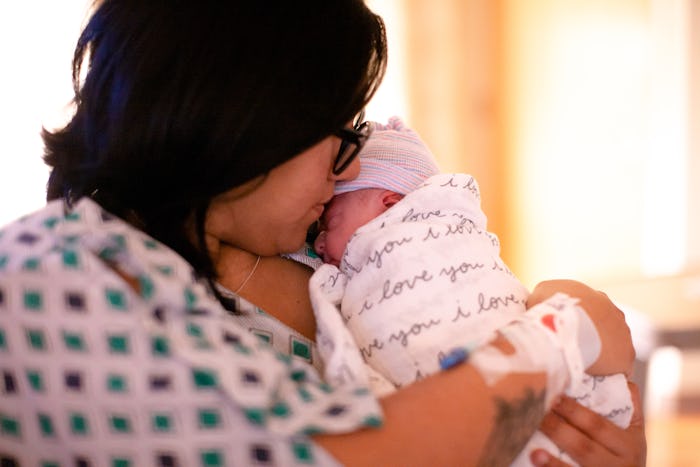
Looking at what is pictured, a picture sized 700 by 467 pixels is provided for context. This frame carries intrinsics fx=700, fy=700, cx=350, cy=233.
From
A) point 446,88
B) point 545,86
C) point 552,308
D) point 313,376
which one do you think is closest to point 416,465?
point 313,376

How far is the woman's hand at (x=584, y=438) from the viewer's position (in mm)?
927

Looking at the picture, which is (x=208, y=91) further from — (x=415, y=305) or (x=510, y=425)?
(x=510, y=425)

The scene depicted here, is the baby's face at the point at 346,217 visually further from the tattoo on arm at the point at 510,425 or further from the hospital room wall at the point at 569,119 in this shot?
the hospital room wall at the point at 569,119

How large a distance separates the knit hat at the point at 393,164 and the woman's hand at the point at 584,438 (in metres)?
0.42

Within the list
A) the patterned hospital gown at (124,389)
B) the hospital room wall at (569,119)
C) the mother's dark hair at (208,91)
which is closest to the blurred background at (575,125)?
the hospital room wall at (569,119)

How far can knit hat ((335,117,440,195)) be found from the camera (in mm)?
1133

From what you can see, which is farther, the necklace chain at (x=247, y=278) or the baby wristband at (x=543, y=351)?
the necklace chain at (x=247, y=278)

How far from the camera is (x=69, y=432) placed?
0.73m

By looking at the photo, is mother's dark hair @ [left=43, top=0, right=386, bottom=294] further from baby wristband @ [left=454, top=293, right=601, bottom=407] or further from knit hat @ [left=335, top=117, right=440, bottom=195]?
baby wristband @ [left=454, top=293, right=601, bottom=407]

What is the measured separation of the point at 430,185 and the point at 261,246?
285mm

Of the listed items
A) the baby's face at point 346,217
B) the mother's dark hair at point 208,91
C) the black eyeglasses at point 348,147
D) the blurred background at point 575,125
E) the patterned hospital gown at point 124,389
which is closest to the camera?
the patterned hospital gown at point 124,389

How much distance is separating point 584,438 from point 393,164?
509 millimetres

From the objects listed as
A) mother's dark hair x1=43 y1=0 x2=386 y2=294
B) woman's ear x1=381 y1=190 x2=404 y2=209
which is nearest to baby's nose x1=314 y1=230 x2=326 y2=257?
woman's ear x1=381 y1=190 x2=404 y2=209

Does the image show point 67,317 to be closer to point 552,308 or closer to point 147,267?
point 147,267
